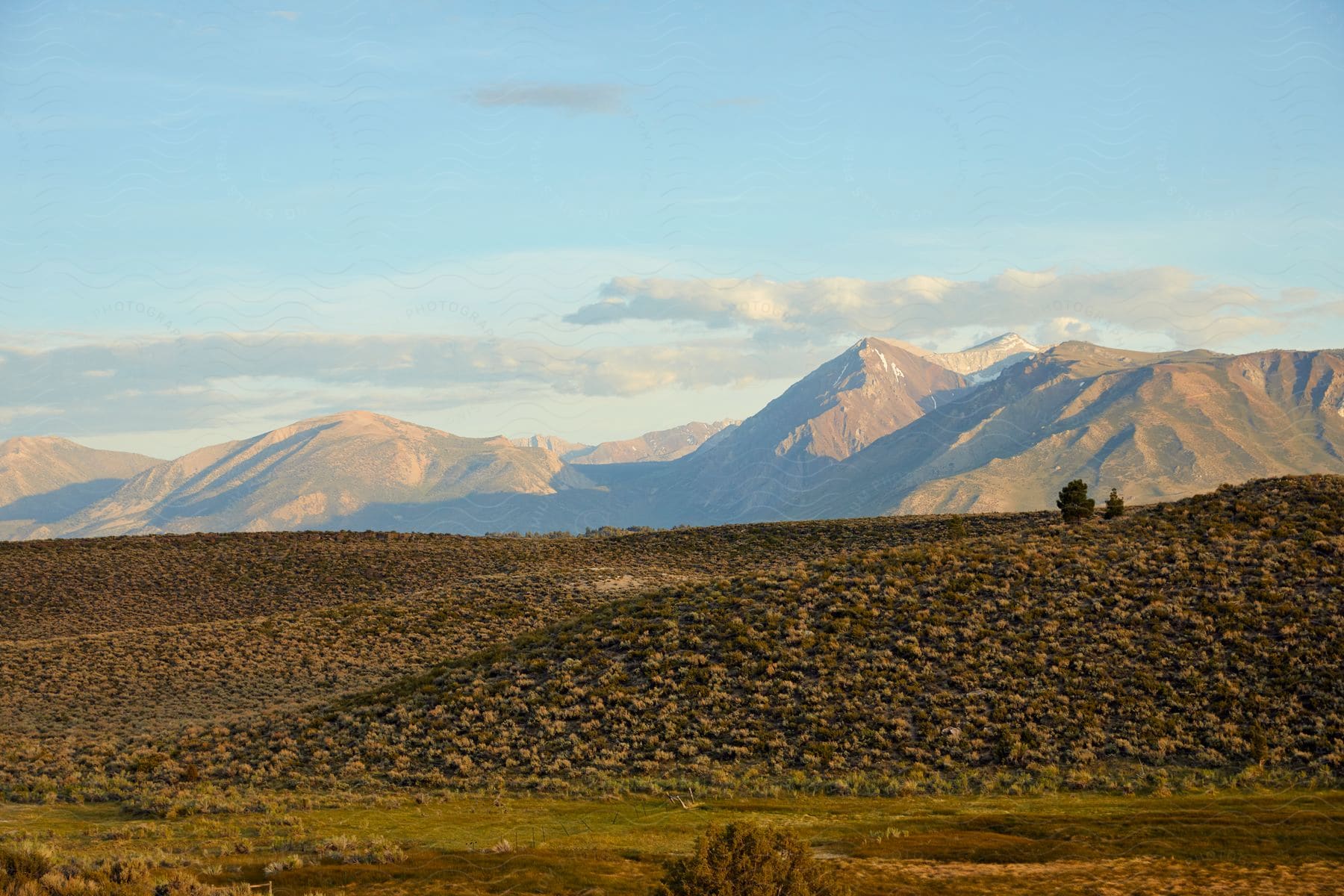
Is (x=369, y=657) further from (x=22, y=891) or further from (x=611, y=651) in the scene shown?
(x=22, y=891)

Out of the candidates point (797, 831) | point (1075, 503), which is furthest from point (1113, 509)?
point (797, 831)

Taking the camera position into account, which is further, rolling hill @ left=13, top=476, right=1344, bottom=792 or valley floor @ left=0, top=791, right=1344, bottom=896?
rolling hill @ left=13, top=476, right=1344, bottom=792

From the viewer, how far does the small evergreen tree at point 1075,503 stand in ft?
213

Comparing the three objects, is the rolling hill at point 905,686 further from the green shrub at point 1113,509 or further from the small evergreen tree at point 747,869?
the small evergreen tree at point 747,869

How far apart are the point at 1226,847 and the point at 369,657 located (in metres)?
45.5

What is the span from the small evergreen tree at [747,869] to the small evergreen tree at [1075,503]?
51740 mm

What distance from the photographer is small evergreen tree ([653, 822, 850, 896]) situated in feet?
50.8

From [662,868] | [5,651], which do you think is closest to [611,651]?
[662,868]

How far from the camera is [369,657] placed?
56000mm

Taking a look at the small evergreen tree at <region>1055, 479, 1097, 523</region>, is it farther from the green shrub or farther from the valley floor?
the valley floor

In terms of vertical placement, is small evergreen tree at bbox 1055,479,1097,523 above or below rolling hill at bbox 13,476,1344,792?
above

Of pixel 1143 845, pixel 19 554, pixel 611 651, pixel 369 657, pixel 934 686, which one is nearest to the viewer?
pixel 1143 845

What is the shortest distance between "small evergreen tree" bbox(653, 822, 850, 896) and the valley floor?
3.02m

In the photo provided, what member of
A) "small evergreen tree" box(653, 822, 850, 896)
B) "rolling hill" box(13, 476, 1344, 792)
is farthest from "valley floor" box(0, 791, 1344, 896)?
"rolling hill" box(13, 476, 1344, 792)
